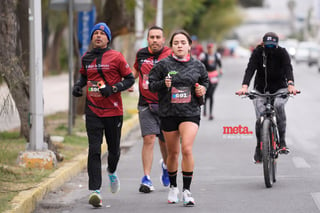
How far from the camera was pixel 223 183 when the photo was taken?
1057 centimetres

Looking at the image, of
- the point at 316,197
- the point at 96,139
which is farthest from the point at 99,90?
the point at 316,197

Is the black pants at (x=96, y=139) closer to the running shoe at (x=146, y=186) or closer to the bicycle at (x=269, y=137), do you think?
the running shoe at (x=146, y=186)

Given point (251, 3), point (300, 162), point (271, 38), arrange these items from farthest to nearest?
point (251, 3)
point (300, 162)
point (271, 38)

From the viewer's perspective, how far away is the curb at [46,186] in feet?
27.5

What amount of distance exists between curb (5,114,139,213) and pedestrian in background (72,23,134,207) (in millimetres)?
630

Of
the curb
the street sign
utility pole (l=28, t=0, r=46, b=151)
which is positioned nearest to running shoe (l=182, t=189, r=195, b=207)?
the curb

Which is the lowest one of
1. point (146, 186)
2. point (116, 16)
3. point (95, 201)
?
point (146, 186)

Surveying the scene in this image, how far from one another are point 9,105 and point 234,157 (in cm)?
517

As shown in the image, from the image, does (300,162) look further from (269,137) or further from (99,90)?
(99,90)

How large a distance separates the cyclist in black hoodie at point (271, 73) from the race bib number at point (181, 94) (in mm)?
1827

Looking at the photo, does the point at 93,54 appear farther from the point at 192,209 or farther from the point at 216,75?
the point at 216,75

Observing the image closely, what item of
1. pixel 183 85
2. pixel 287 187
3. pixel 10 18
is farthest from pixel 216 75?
pixel 183 85

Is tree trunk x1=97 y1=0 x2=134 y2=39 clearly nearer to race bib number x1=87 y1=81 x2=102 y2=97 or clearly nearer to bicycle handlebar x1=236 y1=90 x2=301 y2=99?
bicycle handlebar x1=236 y1=90 x2=301 y2=99

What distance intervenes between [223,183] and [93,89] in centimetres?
247
